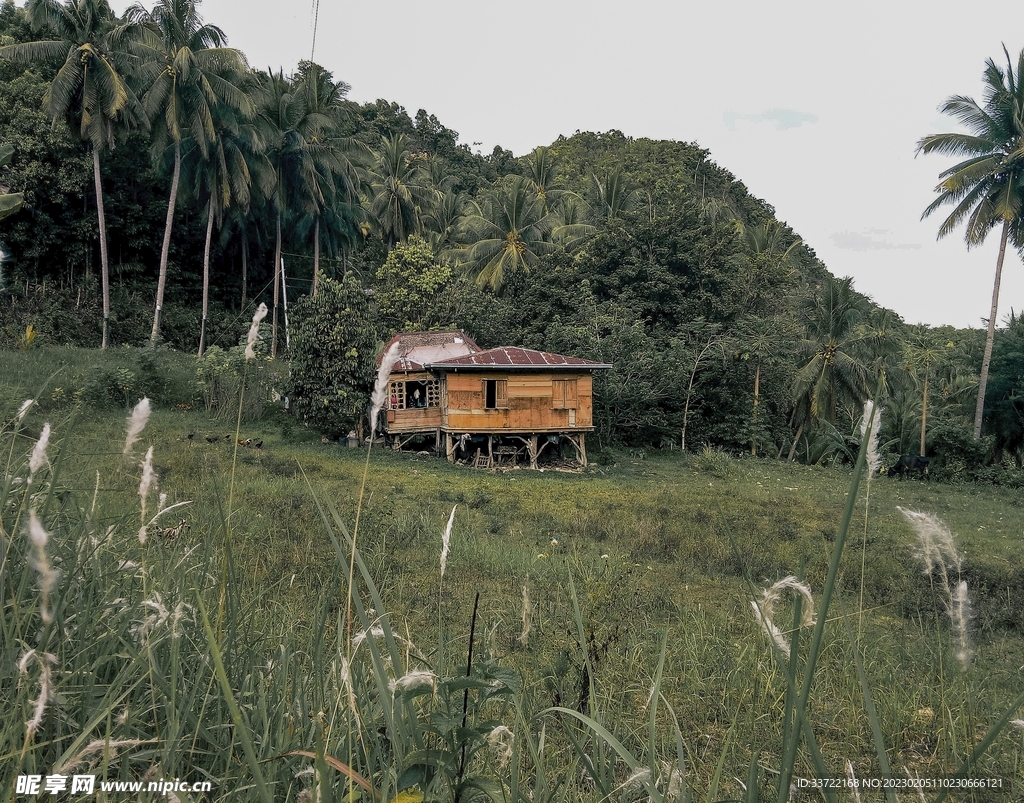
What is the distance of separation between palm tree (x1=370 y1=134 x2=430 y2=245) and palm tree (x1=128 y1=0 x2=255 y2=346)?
39.4 feet

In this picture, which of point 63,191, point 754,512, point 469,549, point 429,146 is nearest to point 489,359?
point 754,512

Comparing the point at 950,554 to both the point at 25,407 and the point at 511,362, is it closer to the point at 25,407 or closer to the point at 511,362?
the point at 25,407

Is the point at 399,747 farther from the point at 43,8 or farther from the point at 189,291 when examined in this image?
the point at 189,291

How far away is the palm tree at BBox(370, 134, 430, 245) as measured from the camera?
39000mm

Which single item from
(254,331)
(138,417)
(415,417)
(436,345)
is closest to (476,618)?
(254,331)

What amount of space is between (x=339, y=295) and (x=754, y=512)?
13.6 m

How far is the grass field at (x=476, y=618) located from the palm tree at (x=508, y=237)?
582 inches

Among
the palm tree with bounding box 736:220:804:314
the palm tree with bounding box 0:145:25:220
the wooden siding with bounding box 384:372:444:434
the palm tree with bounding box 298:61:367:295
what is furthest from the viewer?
the palm tree with bounding box 298:61:367:295

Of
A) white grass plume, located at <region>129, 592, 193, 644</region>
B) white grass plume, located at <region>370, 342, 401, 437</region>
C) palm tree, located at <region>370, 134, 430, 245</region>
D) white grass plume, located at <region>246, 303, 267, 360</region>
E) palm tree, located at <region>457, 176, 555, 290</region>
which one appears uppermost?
palm tree, located at <region>370, 134, 430, 245</region>

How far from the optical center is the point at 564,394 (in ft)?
72.3

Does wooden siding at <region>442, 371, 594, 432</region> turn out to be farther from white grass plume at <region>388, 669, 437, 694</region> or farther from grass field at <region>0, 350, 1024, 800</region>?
white grass plume at <region>388, 669, 437, 694</region>

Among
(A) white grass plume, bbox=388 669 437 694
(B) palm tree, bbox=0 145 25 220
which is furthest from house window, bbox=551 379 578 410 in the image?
(A) white grass plume, bbox=388 669 437 694

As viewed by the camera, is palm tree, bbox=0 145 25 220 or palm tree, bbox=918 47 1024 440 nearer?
palm tree, bbox=0 145 25 220

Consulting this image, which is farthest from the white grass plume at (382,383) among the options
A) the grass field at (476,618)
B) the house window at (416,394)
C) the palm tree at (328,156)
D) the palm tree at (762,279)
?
the palm tree at (328,156)
